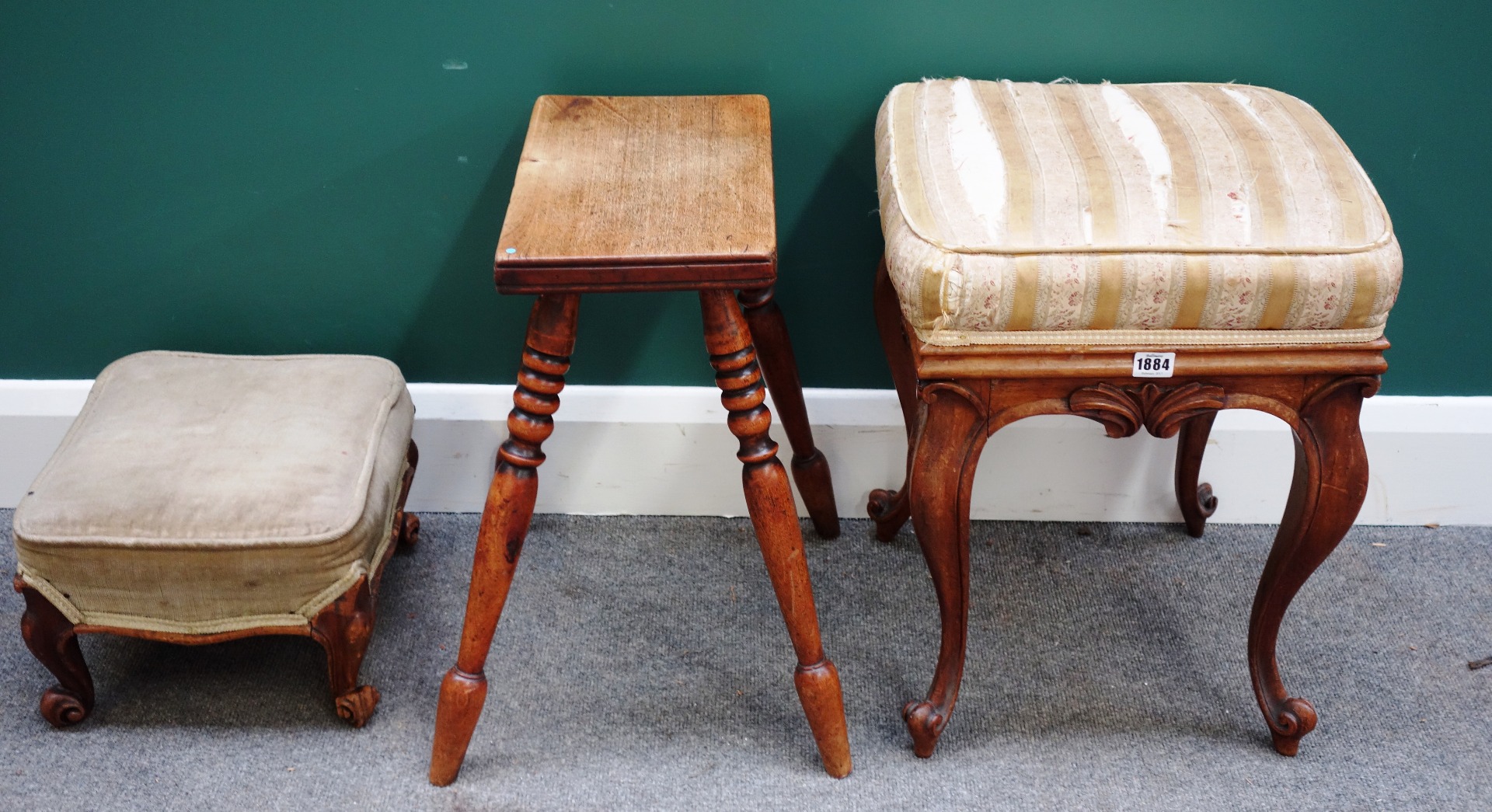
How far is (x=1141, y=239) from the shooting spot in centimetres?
85

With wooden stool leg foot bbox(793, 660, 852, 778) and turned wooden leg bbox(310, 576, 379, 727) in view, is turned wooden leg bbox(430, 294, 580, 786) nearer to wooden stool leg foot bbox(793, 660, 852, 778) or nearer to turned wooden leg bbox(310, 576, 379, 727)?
turned wooden leg bbox(310, 576, 379, 727)

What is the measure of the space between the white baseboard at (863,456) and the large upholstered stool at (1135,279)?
35 centimetres

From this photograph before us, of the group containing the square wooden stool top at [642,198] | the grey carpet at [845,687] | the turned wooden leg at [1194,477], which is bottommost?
the grey carpet at [845,687]

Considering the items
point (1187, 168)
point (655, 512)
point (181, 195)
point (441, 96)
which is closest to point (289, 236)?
point (181, 195)

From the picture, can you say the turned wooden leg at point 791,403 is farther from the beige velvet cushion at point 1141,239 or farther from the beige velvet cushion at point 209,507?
the beige velvet cushion at point 209,507

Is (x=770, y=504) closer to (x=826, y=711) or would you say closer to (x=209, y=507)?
(x=826, y=711)

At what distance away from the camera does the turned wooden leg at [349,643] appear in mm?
1081

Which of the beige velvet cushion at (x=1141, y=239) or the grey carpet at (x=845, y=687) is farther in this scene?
the grey carpet at (x=845, y=687)

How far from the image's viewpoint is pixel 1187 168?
91 cm

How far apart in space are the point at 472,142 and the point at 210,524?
17.8 inches

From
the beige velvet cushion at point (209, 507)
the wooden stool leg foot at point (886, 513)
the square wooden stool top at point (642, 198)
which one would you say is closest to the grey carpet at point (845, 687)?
the wooden stool leg foot at point (886, 513)

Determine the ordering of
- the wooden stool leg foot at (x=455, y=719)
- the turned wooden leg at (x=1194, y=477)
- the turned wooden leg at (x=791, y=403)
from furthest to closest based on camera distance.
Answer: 1. the turned wooden leg at (x=1194, y=477)
2. the turned wooden leg at (x=791, y=403)
3. the wooden stool leg foot at (x=455, y=719)

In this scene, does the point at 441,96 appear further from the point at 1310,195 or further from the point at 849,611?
the point at 1310,195

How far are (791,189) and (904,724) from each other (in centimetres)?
55
